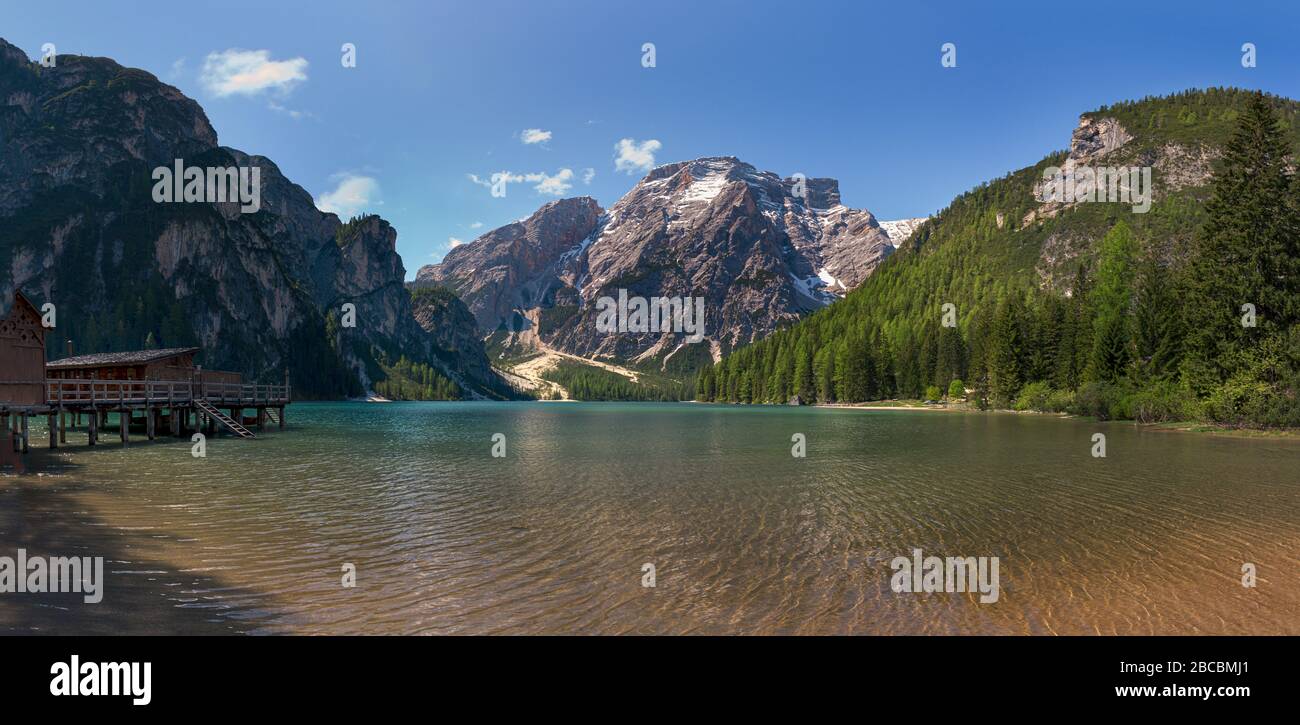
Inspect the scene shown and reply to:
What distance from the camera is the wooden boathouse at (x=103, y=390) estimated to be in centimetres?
4097

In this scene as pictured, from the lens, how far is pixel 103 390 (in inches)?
1950

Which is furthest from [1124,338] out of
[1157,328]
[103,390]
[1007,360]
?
[103,390]

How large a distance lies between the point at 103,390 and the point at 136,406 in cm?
252

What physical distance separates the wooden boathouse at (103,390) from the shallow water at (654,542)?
9.59 metres

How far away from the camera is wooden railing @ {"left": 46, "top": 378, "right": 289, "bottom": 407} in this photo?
4556cm

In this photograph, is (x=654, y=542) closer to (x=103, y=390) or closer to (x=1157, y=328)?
(x=103, y=390)

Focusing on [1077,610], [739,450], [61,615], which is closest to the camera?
[61,615]

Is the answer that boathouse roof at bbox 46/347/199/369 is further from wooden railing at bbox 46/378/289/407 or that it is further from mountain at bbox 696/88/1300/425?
mountain at bbox 696/88/1300/425

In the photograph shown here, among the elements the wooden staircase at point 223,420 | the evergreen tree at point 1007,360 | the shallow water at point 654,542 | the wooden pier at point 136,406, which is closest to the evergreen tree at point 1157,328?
the evergreen tree at point 1007,360

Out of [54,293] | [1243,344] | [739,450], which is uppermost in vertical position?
[54,293]

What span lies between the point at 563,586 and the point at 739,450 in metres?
34.6
